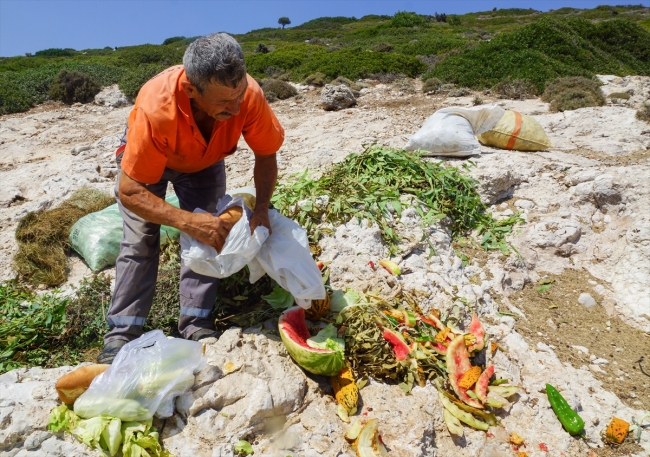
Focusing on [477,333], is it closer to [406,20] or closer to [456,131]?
[456,131]

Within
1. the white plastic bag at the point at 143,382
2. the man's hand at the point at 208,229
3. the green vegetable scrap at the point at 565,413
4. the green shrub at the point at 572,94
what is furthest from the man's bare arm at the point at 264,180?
the green shrub at the point at 572,94

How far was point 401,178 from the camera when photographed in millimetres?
4082

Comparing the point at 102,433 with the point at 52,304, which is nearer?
the point at 102,433

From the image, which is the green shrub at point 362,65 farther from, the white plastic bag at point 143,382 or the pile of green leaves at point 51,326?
the white plastic bag at point 143,382

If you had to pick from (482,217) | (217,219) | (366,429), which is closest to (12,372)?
(217,219)

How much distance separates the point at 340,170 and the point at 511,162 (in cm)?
201

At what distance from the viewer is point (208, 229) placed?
2.33 metres

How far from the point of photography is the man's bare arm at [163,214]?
7.58ft

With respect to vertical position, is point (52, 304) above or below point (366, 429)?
above

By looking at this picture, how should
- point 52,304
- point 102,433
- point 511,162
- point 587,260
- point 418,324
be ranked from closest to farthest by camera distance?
point 102,433
point 418,324
point 52,304
point 587,260
point 511,162

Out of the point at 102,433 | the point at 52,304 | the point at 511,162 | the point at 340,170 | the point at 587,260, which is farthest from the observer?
the point at 511,162

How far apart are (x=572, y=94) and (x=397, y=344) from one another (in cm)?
748

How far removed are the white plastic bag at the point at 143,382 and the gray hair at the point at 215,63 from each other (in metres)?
1.29

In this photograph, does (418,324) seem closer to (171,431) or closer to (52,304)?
(171,431)
